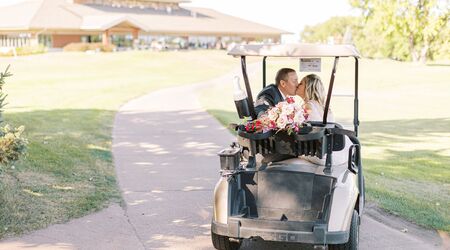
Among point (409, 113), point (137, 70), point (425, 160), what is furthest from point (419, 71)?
point (425, 160)

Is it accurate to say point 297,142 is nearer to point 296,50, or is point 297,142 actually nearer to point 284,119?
point 284,119

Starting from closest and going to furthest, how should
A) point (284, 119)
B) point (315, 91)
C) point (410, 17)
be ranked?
1. point (284, 119)
2. point (315, 91)
3. point (410, 17)

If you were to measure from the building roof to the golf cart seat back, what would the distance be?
161 ft

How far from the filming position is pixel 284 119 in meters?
5.11

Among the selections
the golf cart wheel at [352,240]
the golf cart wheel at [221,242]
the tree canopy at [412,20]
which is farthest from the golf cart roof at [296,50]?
the tree canopy at [412,20]

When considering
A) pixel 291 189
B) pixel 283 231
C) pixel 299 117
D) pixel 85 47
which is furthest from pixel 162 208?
pixel 85 47

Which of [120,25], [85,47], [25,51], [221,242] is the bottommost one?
[221,242]

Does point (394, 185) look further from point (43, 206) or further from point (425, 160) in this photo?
point (43, 206)

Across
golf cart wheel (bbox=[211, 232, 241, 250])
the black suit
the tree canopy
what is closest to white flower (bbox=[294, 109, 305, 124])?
the black suit

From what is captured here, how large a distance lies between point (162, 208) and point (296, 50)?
2.51m

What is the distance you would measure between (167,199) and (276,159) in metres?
2.28

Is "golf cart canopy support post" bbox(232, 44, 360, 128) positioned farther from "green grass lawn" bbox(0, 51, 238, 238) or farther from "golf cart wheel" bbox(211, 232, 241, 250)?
"green grass lawn" bbox(0, 51, 238, 238)

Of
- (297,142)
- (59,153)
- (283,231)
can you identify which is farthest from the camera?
(59,153)

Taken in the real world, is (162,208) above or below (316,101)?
below
